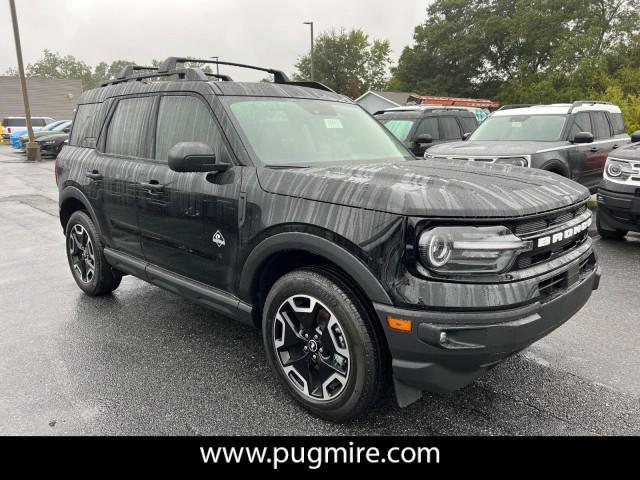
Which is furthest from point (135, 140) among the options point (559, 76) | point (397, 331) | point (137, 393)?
point (559, 76)

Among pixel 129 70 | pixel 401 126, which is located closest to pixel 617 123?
pixel 401 126

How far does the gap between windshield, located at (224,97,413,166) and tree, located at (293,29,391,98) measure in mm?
58923

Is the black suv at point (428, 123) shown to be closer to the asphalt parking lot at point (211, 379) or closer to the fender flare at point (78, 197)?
the asphalt parking lot at point (211, 379)

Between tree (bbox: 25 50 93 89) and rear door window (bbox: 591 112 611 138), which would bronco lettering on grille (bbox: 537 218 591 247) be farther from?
tree (bbox: 25 50 93 89)

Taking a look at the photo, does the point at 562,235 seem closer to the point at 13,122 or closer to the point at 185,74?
the point at 185,74

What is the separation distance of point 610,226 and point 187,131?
551 centimetres

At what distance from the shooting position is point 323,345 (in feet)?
8.63

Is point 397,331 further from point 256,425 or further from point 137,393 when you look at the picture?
point 137,393

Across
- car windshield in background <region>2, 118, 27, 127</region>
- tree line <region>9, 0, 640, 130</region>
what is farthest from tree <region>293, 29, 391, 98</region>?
car windshield in background <region>2, 118, 27, 127</region>

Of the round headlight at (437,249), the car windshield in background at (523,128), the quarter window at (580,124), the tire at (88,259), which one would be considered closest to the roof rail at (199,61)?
the tire at (88,259)

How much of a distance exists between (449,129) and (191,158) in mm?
9410

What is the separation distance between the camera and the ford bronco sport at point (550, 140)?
7297 mm

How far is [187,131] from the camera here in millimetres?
3426

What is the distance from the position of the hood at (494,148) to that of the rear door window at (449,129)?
114 inches
